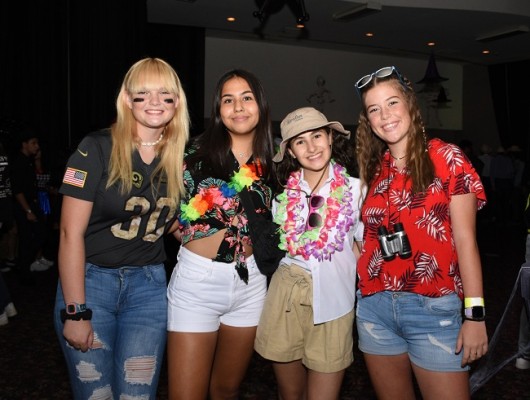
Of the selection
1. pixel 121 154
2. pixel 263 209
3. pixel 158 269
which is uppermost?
pixel 121 154

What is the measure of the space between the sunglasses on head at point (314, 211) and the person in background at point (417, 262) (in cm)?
25

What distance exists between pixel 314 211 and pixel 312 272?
10.7 inches

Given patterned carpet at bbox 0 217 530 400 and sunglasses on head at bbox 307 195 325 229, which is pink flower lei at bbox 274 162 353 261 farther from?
patterned carpet at bbox 0 217 530 400

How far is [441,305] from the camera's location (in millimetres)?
1791

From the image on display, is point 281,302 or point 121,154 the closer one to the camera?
point 121,154

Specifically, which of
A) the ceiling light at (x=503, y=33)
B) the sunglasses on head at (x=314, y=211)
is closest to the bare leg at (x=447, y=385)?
the sunglasses on head at (x=314, y=211)

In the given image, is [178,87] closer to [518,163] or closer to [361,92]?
[361,92]

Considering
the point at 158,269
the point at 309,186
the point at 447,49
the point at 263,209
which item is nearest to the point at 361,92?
the point at 309,186

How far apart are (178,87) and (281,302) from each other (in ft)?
3.16

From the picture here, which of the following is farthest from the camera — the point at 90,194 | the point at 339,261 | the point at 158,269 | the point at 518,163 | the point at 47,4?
the point at 518,163

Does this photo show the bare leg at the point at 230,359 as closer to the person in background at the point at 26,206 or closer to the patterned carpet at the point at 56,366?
the patterned carpet at the point at 56,366

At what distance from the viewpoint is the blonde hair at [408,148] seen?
6.04ft

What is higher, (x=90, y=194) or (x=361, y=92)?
(x=361, y=92)

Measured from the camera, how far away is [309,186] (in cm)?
228
